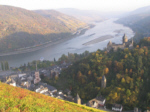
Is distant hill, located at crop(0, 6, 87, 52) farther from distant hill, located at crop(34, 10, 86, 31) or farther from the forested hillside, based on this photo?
the forested hillside

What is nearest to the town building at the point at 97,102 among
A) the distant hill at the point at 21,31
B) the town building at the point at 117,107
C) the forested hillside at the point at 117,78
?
the forested hillside at the point at 117,78

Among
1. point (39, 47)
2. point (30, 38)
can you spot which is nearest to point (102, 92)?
point (39, 47)

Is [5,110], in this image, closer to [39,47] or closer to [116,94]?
[116,94]

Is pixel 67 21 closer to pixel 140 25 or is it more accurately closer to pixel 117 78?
pixel 140 25

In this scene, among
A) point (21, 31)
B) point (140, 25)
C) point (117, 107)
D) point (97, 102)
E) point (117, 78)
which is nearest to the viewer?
point (117, 107)

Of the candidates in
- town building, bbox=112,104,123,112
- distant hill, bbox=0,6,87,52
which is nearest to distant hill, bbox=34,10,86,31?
distant hill, bbox=0,6,87,52

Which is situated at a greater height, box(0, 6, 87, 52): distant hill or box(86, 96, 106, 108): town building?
box(0, 6, 87, 52): distant hill

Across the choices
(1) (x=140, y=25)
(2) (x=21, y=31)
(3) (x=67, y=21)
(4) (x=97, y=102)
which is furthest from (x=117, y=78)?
(3) (x=67, y=21)

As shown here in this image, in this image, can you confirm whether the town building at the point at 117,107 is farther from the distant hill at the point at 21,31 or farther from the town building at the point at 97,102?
the distant hill at the point at 21,31

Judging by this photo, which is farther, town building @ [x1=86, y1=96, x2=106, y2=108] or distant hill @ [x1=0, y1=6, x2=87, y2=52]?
distant hill @ [x1=0, y1=6, x2=87, y2=52]
